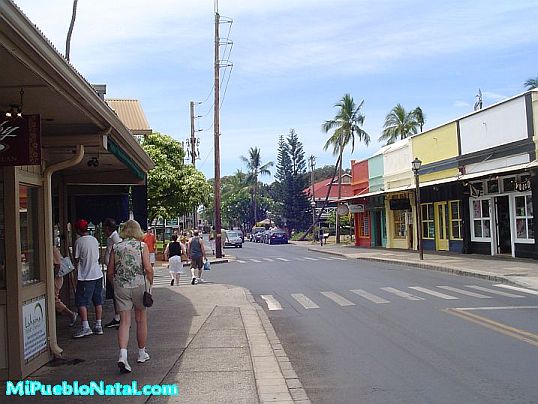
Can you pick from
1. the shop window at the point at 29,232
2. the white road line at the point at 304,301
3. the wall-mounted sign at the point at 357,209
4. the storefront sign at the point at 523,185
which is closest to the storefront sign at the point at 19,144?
the shop window at the point at 29,232

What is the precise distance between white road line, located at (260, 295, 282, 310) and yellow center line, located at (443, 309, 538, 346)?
3593 millimetres

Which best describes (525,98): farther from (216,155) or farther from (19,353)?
(19,353)

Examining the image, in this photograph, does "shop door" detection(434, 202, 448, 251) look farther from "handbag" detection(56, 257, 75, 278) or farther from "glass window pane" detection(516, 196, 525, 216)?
"handbag" detection(56, 257, 75, 278)

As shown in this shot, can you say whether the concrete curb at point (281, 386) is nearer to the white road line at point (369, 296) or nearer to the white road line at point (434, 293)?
the white road line at point (369, 296)

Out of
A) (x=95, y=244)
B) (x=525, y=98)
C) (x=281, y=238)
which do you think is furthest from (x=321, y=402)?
(x=281, y=238)

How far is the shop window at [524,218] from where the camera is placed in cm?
2367

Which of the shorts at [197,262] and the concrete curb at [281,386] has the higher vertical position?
the shorts at [197,262]

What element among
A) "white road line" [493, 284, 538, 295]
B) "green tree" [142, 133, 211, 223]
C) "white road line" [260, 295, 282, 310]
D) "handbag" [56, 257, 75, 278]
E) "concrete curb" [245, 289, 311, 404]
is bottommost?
"white road line" [493, 284, 538, 295]

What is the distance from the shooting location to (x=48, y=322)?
27.4ft

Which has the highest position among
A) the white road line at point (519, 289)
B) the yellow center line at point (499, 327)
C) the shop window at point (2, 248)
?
the shop window at point (2, 248)

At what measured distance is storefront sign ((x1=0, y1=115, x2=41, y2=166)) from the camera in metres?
6.95

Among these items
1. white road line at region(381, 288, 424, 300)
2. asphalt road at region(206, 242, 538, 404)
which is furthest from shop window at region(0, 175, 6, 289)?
white road line at region(381, 288, 424, 300)

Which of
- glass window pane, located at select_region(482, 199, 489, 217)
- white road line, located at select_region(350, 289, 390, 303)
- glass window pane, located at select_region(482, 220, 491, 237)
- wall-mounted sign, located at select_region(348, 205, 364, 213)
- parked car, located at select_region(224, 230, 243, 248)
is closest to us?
white road line, located at select_region(350, 289, 390, 303)

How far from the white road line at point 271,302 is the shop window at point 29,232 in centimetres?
699
